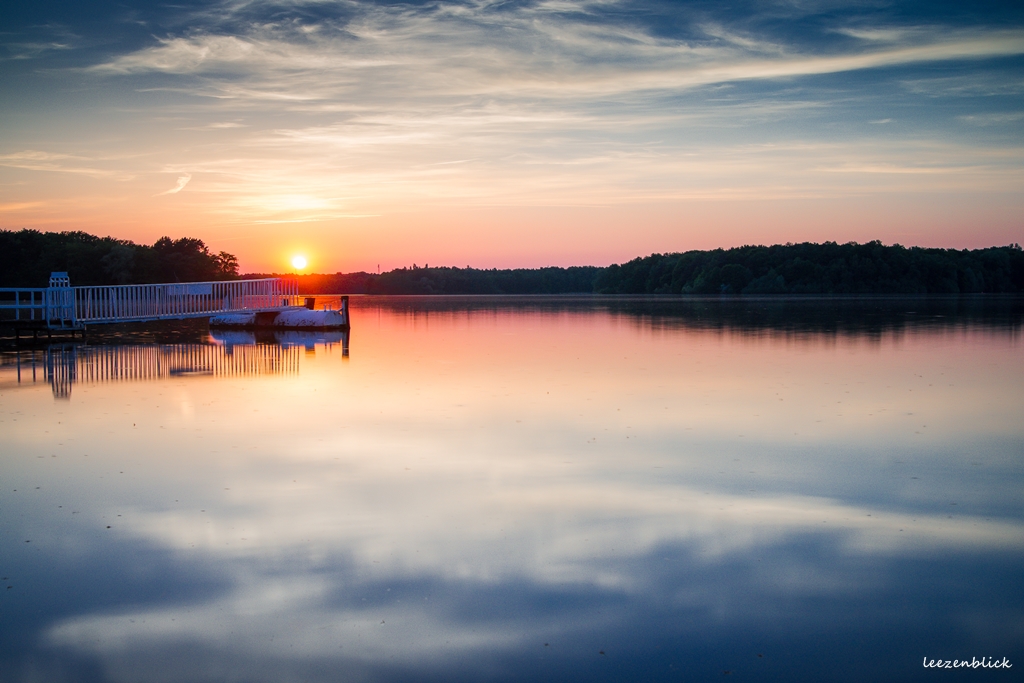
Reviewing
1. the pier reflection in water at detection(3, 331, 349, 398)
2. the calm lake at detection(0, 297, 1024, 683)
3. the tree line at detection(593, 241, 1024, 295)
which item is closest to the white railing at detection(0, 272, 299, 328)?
the pier reflection in water at detection(3, 331, 349, 398)

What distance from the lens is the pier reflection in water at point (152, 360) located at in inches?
664

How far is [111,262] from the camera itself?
2514 inches

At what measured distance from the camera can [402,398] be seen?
45.1ft

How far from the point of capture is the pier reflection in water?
1686 centimetres

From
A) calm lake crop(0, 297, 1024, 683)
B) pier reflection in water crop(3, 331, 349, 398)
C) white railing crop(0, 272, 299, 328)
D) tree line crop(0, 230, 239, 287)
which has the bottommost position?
calm lake crop(0, 297, 1024, 683)

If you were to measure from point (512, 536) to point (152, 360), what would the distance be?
16.4 m

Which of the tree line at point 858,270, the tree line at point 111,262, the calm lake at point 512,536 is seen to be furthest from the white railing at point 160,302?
the tree line at point 858,270

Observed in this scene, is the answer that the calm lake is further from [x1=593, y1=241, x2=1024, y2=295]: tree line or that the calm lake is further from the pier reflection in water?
[x1=593, y1=241, x2=1024, y2=295]: tree line

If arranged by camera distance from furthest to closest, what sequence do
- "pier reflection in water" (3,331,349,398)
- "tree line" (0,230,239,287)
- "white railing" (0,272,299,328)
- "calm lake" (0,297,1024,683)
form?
1. "tree line" (0,230,239,287)
2. "white railing" (0,272,299,328)
3. "pier reflection in water" (3,331,349,398)
4. "calm lake" (0,297,1024,683)

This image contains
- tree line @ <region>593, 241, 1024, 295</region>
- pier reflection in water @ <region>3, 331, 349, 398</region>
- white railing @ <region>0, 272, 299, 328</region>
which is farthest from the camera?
tree line @ <region>593, 241, 1024, 295</region>

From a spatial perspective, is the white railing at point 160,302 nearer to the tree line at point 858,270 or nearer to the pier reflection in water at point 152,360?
the pier reflection in water at point 152,360

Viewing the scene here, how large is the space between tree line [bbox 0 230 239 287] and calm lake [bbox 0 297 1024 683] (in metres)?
54.1

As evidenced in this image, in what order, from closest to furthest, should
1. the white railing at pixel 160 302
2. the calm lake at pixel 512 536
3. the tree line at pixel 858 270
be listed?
the calm lake at pixel 512 536 < the white railing at pixel 160 302 < the tree line at pixel 858 270

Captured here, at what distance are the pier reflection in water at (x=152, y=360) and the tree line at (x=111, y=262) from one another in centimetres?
4045
